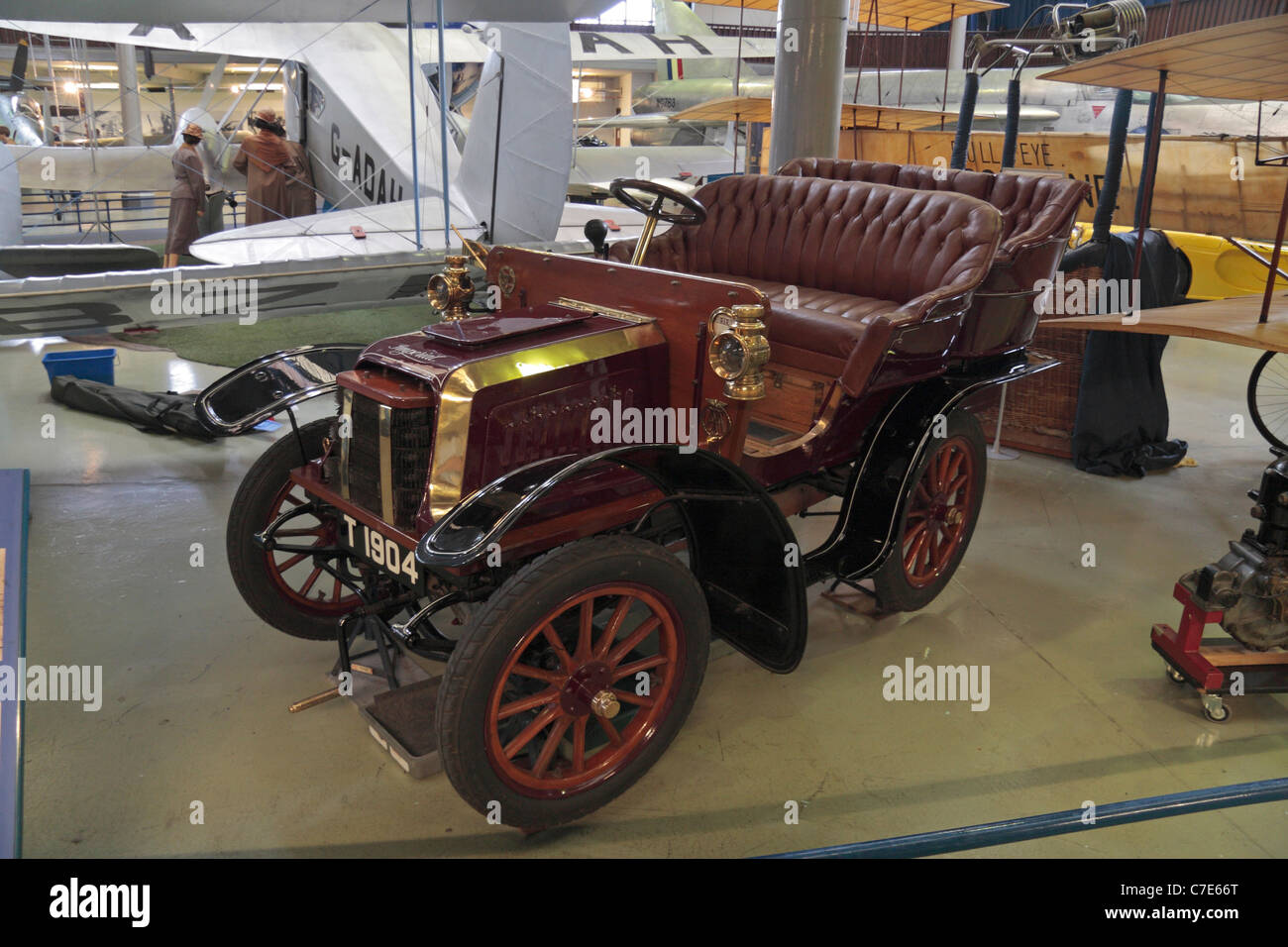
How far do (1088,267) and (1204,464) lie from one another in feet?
4.49

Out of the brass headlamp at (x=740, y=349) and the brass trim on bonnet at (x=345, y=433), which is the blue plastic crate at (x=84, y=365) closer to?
the brass trim on bonnet at (x=345, y=433)

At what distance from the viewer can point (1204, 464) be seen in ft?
17.9

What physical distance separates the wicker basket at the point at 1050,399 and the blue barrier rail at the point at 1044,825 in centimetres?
399

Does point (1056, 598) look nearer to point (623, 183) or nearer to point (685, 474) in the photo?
point (685, 474)

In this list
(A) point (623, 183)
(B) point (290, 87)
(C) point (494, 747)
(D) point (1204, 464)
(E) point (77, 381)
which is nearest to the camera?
(C) point (494, 747)

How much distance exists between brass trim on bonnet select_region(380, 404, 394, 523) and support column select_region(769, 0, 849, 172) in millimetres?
4488

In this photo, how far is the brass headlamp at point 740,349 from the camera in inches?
95.8

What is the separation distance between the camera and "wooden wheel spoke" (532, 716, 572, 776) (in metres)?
2.32

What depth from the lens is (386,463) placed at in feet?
8.09

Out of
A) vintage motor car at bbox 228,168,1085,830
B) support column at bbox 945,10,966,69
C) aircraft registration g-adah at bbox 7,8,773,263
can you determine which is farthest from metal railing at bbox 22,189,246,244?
vintage motor car at bbox 228,168,1085,830

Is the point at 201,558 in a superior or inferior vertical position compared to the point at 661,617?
inferior

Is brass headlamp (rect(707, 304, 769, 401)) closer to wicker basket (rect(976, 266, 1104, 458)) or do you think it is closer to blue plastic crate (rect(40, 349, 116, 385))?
wicker basket (rect(976, 266, 1104, 458))
